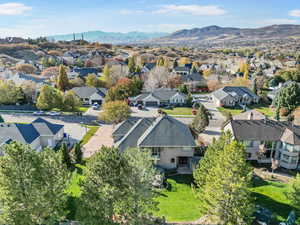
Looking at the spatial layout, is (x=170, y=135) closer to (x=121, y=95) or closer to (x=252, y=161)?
(x=252, y=161)

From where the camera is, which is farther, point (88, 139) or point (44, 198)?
point (88, 139)

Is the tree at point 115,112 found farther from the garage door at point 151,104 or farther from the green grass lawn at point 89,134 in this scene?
the garage door at point 151,104

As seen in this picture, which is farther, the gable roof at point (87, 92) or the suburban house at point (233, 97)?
the gable roof at point (87, 92)

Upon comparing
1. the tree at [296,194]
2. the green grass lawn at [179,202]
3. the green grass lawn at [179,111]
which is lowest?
the green grass lawn at [179,202]

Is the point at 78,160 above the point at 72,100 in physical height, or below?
below

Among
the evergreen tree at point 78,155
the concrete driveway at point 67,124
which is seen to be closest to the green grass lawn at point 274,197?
the evergreen tree at point 78,155

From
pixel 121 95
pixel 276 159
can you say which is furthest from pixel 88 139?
pixel 276 159

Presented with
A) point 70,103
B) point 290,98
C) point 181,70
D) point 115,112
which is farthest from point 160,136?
point 181,70

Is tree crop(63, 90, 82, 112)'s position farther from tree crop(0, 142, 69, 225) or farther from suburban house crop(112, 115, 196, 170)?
tree crop(0, 142, 69, 225)
